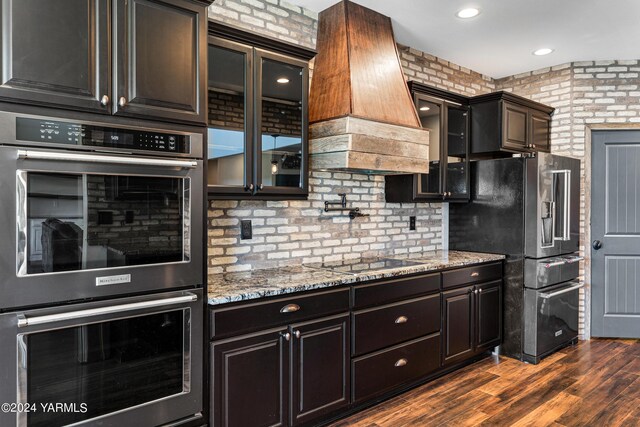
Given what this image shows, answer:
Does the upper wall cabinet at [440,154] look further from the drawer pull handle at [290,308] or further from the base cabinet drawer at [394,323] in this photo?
the drawer pull handle at [290,308]

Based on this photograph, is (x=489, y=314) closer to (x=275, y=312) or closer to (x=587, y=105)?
(x=275, y=312)

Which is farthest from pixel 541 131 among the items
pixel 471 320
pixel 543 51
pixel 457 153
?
pixel 471 320

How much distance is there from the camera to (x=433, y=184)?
150 inches

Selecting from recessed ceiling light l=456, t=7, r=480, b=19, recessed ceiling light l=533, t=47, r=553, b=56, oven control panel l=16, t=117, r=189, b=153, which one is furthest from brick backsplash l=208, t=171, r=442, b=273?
recessed ceiling light l=533, t=47, r=553, b=56

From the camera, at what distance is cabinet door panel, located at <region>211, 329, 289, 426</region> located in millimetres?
2146

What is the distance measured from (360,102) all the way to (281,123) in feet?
1.90

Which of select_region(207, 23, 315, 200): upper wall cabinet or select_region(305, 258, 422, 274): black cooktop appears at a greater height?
select_region(207, 23, 315, 200): upper wall cabinet

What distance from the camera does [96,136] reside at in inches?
70.0

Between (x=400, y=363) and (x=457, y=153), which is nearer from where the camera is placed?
(x=400, y=363)

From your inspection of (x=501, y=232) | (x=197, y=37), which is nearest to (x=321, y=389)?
(x=197, y=37)

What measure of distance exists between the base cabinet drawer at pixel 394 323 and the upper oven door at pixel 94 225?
3.87ft

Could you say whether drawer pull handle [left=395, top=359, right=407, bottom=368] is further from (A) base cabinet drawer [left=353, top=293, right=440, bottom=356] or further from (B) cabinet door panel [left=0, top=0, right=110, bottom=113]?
(B) cabinet door panel [left=0, top=0, right=110, bottom=113]

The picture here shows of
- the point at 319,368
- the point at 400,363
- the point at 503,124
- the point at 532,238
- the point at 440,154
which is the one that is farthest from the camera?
the point at 503,124

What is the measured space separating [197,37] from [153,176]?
0.72m
